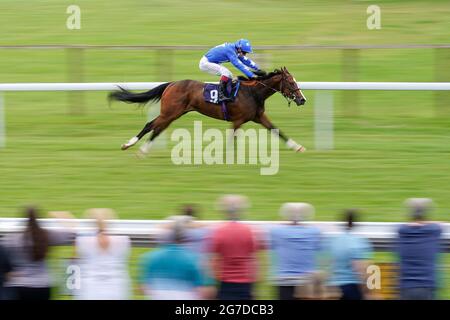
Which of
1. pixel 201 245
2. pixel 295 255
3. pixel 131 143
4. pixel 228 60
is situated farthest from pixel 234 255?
pixel 228 60

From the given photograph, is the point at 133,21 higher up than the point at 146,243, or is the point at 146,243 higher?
the point at 133,21

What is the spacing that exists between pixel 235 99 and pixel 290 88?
1.98 feet

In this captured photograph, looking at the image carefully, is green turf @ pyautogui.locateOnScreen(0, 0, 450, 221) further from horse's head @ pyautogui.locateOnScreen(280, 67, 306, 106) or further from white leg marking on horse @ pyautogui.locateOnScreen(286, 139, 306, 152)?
horse's head @ pyautogui.locateOnScreen(280, 67, 306, 106)

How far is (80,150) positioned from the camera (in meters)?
11.2

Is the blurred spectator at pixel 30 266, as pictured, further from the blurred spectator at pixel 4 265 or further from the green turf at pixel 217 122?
the green turf at pixel 217 122

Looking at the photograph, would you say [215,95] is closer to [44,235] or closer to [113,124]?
[113,124]

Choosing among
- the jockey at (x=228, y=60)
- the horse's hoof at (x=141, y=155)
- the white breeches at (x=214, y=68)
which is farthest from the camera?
the white breeches at (x=214, y=68)

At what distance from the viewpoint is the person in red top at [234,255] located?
5922 millimetres

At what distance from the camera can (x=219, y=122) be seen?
1309 cm

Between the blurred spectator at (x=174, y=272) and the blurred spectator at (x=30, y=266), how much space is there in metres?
0.62

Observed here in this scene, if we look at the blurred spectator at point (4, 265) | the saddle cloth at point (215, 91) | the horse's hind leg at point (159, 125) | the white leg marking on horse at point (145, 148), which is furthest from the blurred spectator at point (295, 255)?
the saddle cloth at point (215, 91)

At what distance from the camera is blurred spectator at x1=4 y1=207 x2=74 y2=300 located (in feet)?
19.4
